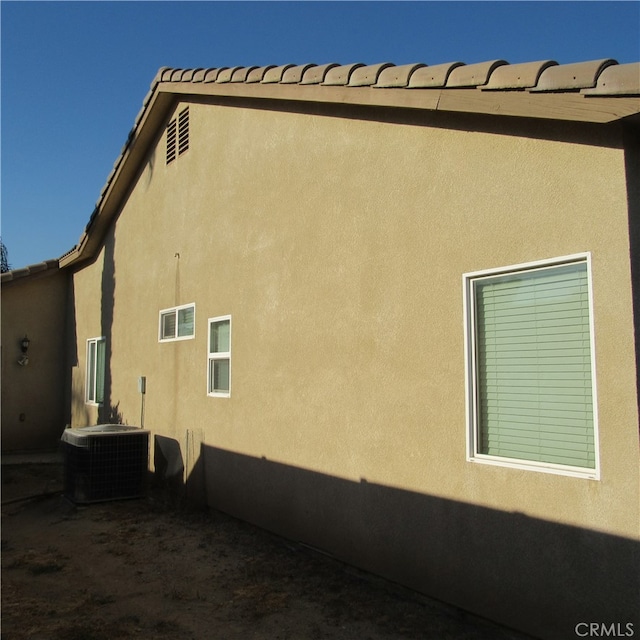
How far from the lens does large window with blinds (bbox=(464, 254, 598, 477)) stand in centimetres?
397

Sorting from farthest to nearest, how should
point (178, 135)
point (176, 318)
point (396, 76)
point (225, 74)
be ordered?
point (178, 135), point (176, 318), point (225, 74), point (396, 76)

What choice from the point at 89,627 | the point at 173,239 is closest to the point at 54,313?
the point at 173,239

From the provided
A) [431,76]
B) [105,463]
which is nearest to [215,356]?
[105,463]

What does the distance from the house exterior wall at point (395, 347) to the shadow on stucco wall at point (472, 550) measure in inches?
0.5

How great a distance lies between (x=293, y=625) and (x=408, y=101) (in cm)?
413

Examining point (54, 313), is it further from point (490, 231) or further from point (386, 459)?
point (490, 231)

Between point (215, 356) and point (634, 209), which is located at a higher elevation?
point (634, 209)

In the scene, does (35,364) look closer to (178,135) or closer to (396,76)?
(178,135)

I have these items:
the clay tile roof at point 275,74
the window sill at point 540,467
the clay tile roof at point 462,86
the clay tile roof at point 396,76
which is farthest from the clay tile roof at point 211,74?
the window sill at point 540,467

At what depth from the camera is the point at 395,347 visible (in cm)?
526

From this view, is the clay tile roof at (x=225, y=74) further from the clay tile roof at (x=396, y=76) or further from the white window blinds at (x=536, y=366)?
the white window blinds at (x=536, y=366)

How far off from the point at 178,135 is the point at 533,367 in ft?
24.3

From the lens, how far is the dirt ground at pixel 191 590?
452 cm

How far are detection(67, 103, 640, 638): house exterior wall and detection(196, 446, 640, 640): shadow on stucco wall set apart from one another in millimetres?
13
